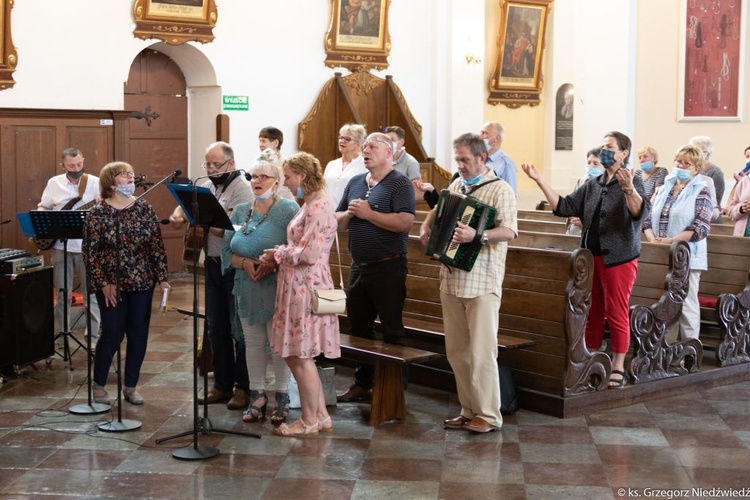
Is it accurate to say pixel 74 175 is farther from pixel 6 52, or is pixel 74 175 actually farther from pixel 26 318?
pixel 6 52

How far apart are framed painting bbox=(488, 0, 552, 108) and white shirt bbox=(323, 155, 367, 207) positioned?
316 inches

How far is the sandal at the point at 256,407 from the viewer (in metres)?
6.00

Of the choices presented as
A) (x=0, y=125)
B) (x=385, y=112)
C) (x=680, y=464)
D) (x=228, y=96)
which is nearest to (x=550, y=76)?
(x=385, y=112)

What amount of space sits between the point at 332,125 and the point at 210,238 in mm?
6594

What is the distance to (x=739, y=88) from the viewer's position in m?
13.2

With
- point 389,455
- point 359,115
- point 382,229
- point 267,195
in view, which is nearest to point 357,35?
point 359,115

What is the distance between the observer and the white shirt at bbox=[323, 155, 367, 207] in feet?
23.3

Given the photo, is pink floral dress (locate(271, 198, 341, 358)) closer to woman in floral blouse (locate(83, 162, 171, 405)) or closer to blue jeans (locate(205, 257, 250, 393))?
blue jeans (locate(205, 257, 250, 393))

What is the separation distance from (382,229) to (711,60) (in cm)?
870

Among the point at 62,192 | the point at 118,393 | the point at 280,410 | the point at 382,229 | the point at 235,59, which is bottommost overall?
the point at 280,410

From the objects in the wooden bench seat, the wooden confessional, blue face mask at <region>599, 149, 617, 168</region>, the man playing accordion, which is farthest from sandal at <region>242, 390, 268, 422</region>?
the wooden confessional

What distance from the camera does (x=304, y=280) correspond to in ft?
18.3

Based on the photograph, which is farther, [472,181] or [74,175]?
[74,175]

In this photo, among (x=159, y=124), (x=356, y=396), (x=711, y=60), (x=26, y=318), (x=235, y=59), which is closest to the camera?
(x=356, y=396)
